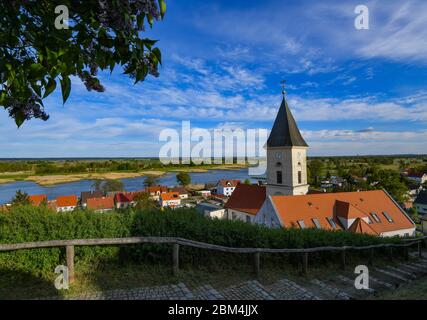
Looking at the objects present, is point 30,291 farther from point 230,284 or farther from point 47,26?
point 47,26

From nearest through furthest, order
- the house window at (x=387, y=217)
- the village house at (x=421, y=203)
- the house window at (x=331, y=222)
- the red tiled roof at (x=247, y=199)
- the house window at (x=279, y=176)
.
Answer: the house window at (x=331, y=222)
the house window at (x=387, y=217)
the house window at (x=279, y=176)
the red tiled roof at (x=247, y=199)
the village house at (x=421, y=203)

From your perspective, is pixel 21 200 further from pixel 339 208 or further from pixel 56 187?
pixel 56 187

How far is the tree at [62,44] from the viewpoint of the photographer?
1551 mm

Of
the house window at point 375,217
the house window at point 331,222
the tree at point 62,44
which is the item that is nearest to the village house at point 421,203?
the house window at point 375,217

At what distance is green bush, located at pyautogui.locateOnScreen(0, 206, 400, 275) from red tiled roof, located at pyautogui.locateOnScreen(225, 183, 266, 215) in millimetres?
23845

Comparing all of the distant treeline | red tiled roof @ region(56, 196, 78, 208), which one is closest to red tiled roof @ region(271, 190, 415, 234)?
red tiled roof @ region(56, 196, 78, 208)

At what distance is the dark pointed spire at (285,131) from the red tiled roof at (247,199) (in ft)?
20.5

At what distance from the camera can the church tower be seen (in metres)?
27.4

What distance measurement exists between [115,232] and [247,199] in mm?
27445

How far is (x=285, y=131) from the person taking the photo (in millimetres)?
28062

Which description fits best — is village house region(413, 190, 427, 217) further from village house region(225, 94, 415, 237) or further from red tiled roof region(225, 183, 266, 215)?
red tiled roof region(225, 183, 266, 215)

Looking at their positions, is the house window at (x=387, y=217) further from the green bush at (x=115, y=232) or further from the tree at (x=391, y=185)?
the green bush at (x=115, y=232)

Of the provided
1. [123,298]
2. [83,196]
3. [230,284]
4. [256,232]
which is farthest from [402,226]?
[83,196]
